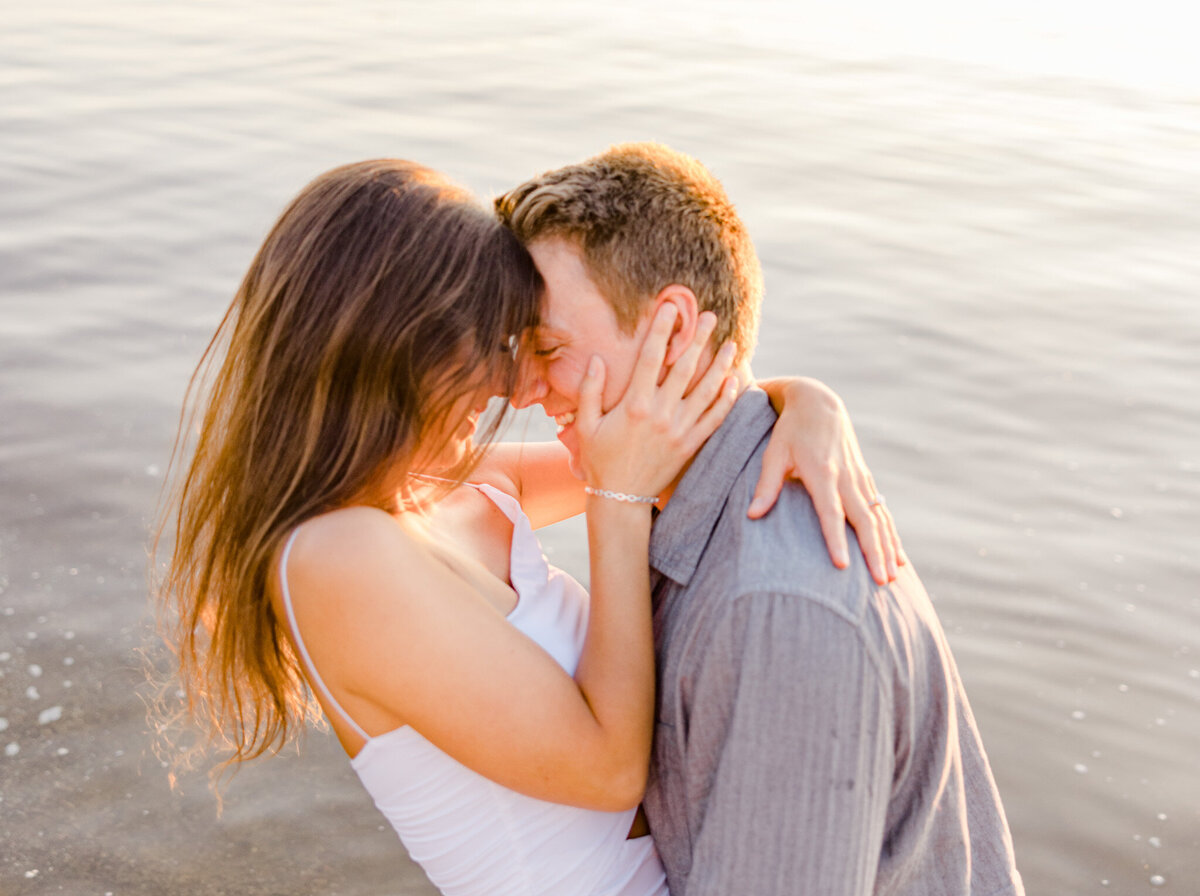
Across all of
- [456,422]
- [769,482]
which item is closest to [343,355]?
[456,422]

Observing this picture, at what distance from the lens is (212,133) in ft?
33.9

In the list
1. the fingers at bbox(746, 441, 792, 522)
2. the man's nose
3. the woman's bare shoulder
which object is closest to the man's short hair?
the man's nose

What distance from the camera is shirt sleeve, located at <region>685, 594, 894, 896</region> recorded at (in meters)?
1.77

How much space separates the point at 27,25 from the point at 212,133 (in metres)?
5.25

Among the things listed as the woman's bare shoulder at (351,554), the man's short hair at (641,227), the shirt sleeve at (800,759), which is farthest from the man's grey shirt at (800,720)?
the woman's bare shoulder at (351,554)

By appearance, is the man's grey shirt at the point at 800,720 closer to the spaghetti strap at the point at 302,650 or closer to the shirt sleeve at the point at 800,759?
the shirt sleeve at the point at 800,759

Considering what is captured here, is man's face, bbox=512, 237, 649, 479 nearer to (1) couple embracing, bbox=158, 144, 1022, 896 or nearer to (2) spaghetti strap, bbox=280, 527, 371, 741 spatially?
(1) couple embracing, bbox=158, 144, 1022, 896

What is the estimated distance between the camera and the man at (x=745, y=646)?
70.3 inches

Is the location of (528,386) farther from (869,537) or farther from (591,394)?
(869,537)

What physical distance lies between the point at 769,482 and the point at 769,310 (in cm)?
555

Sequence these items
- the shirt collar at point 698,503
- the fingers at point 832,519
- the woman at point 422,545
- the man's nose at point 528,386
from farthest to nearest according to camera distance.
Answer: the man's nose at point 528,386 < the shirt collar at point 698,503 < the woman at point 422,545 < the fingers at point 832,519

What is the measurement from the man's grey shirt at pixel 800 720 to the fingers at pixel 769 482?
2 cm

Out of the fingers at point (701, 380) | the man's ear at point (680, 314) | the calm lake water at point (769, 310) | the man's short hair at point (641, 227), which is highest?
the man's short hair at point (641, 227)

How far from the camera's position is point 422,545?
2.13 meters
